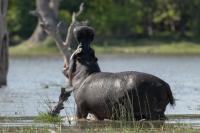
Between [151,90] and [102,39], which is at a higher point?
[102,39]

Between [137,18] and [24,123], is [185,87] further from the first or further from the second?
[137,18]

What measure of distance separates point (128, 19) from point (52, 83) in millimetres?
36938

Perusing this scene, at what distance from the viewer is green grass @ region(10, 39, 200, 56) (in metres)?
54.4


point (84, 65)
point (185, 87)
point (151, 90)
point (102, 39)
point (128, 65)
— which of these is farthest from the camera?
point (102, 39)

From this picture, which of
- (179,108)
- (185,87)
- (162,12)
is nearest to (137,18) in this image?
(162,12)

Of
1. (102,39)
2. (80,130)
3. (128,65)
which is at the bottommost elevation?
(80,130)

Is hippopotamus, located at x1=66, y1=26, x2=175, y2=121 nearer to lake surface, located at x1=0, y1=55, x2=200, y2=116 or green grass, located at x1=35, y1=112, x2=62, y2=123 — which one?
green grass, located at x1=35, y1=112, x2=62, y2=123

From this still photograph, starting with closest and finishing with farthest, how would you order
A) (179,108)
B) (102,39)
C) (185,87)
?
(179,108)
(185,87)
(102,39)

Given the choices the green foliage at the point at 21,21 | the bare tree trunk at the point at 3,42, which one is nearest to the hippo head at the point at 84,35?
the bare tree trunk at the point at 3,42

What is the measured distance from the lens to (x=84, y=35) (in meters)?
16.8

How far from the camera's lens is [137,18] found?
217ft

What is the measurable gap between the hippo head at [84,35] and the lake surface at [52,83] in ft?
4.07

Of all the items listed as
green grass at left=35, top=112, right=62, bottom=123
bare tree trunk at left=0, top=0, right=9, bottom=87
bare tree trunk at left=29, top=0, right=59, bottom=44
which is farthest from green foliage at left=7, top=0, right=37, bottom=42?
green grass at left=35, top=112, right=62, bottom=123

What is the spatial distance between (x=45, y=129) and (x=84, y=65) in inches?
98.0
